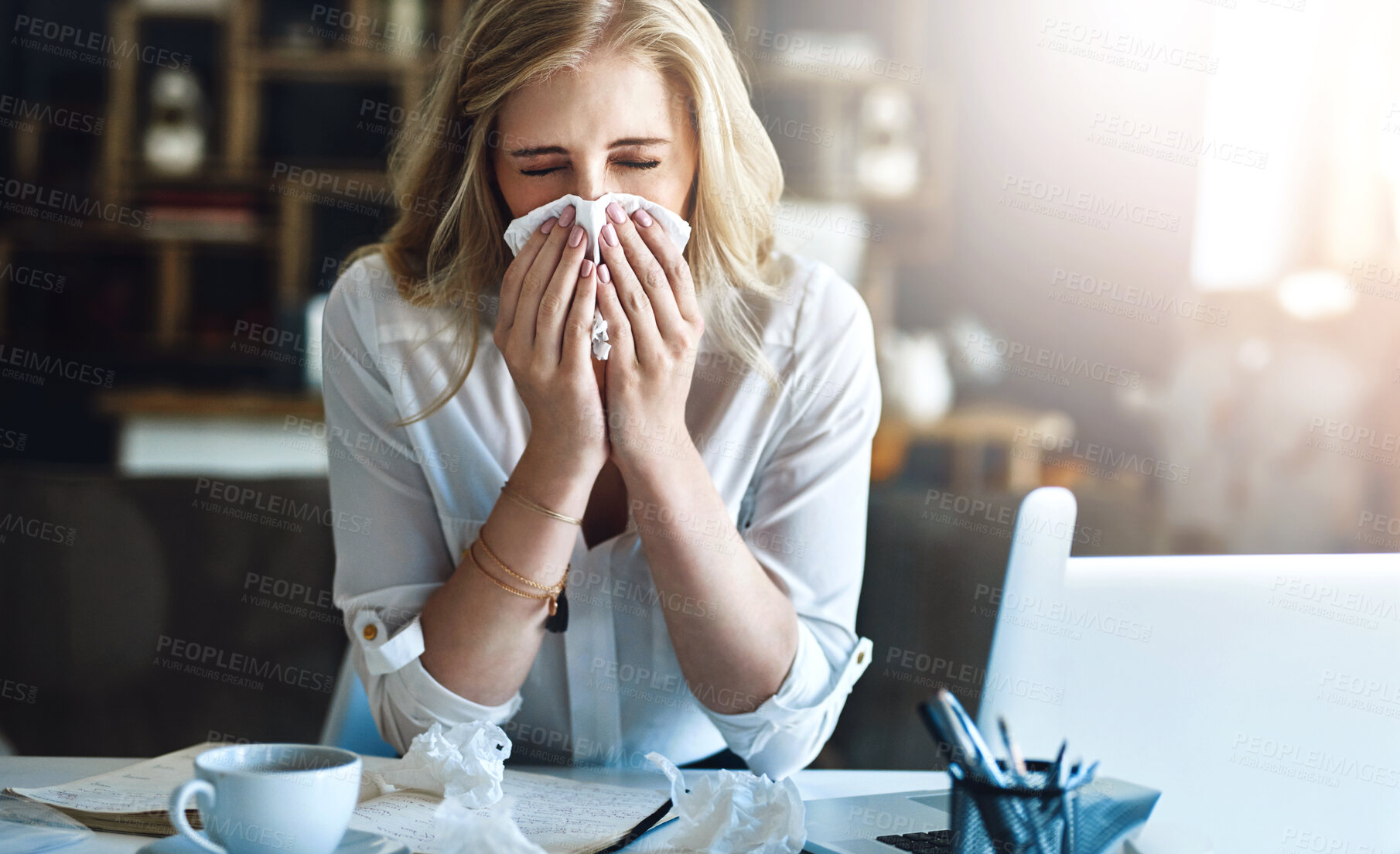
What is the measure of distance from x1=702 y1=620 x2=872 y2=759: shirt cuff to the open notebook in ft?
0.65

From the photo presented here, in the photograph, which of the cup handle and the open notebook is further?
the open notebook

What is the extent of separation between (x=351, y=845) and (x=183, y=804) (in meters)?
0.11

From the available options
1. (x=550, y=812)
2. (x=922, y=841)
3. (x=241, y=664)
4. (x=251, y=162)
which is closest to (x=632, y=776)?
(x=550, y=812)

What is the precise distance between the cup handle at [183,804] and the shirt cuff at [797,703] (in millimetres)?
558

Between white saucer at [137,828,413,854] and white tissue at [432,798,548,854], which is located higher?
white tissue at [432,798,548,854]

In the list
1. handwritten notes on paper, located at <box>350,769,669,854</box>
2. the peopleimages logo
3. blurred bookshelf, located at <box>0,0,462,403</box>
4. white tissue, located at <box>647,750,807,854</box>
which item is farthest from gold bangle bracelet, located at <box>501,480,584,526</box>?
blurred bookshelf, located at <box>0,0,462,403</box>

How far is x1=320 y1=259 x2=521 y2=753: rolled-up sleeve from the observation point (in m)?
1.12

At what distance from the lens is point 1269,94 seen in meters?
3.47

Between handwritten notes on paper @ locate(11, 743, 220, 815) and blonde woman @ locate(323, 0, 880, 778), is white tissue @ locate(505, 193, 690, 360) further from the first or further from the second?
handwritten notes on paper @ locate(11, 743, 220, 815)

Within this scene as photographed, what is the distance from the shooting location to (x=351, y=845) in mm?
678

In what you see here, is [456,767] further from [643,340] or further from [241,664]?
[241,664]

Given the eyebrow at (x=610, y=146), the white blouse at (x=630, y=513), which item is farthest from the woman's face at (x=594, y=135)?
the white blouse at (x=630, y=513)

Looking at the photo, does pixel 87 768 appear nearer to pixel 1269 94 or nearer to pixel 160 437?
pixel 160 437

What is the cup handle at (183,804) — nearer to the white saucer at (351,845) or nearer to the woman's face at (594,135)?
the white saucer at (351,845)
